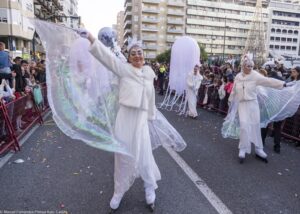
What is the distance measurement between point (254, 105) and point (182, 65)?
6.36 m

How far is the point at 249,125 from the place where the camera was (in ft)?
17.5

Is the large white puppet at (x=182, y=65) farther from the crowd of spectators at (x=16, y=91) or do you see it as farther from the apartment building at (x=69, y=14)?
the apartment building at (x=69, y=14)

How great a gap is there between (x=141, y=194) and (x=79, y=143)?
2.86 meters

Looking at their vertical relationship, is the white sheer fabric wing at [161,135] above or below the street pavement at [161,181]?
above

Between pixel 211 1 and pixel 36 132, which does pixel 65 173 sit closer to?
pixel 36 132

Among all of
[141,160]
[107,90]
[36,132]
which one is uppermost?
[107,90]

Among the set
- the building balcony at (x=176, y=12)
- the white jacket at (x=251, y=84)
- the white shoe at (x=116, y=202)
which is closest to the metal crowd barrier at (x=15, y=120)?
the white shoe at (x=116, y=202)

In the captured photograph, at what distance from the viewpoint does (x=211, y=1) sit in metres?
97.8

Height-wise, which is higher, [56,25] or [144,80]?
[56,25]

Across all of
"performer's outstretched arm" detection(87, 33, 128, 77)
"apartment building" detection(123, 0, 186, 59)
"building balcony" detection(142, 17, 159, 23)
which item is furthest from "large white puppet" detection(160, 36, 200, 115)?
"building balcony" detection(142, 17, 159, 23)

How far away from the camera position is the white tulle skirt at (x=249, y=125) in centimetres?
532

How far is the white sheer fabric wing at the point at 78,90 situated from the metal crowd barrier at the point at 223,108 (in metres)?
5.09

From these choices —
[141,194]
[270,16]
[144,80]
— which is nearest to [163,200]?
[141,194]

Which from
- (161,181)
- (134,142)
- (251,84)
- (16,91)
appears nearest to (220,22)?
(16,91)
